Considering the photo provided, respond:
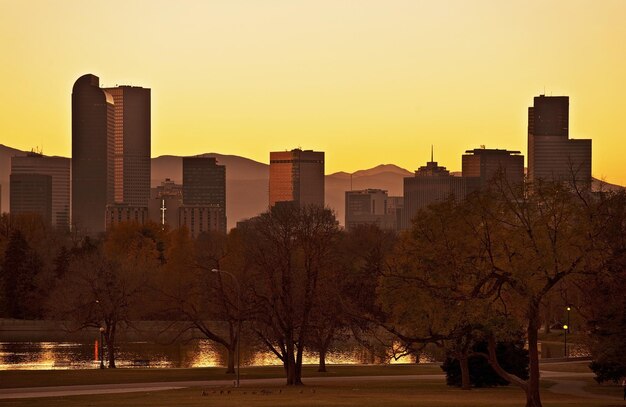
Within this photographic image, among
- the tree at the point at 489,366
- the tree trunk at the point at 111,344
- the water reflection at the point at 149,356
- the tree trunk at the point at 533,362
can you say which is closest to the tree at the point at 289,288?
the tree at the point at 489,366

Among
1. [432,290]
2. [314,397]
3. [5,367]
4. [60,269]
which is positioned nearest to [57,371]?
[5,367]

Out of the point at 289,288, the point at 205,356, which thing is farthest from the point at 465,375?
the point at 205,356

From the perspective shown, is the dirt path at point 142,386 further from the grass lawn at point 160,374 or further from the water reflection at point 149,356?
the water reflection at point 149,356

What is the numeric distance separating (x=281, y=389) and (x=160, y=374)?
16111 millimetres

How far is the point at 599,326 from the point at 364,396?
40.8 ft

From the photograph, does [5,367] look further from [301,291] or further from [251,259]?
[301,291]

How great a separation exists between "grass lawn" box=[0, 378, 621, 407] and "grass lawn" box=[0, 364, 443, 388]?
1021 cm

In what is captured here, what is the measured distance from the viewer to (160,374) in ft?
260

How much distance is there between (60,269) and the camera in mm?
155375

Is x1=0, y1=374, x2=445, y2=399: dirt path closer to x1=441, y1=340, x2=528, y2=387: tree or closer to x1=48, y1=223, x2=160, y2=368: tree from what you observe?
x1=441, y1=340, x2=528, y2=387: tree

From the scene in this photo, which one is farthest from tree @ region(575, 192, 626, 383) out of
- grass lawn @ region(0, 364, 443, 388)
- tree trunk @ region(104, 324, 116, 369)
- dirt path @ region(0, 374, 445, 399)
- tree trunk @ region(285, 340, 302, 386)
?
tree trunk @ region(104, 324, 116, 369)

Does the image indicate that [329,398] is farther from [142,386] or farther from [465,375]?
[142,386]

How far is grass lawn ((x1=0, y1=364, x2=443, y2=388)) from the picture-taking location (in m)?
72.6

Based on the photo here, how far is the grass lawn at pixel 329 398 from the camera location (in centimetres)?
5391
